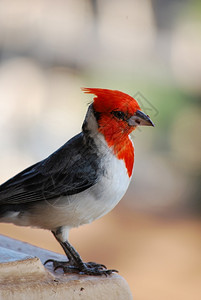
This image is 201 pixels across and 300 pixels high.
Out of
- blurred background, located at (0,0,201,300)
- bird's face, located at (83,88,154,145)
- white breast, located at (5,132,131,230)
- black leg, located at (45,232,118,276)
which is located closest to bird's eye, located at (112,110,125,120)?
bird's face, located at (83,88,154,145)

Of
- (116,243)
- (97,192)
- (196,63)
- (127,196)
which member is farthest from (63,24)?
(97,192)

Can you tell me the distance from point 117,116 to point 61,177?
243 millimetres

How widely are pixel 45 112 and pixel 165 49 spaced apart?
46.2 inches

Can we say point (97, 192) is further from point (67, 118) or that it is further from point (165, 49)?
point (165, 49)

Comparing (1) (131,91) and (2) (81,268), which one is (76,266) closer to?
(2) (81,268)

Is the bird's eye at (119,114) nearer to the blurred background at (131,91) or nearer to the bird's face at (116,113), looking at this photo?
the bird's face at (116,113)

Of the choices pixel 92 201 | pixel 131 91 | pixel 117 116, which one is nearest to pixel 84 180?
pixel 92 201

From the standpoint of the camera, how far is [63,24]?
14.6 feet

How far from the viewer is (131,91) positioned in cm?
360

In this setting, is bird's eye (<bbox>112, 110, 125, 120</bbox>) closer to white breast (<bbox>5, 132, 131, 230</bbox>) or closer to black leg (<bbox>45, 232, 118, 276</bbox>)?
white breast (<bbox>5, 132, 131, 230</bbox>)

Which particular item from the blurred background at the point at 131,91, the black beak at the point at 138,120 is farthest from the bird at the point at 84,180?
the blurred background at the point at 131,91

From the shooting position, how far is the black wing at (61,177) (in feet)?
4.91

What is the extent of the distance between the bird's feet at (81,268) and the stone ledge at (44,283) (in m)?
0.03

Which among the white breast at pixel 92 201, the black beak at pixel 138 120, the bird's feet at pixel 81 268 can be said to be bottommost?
the bird's feet at pixel 81 268
